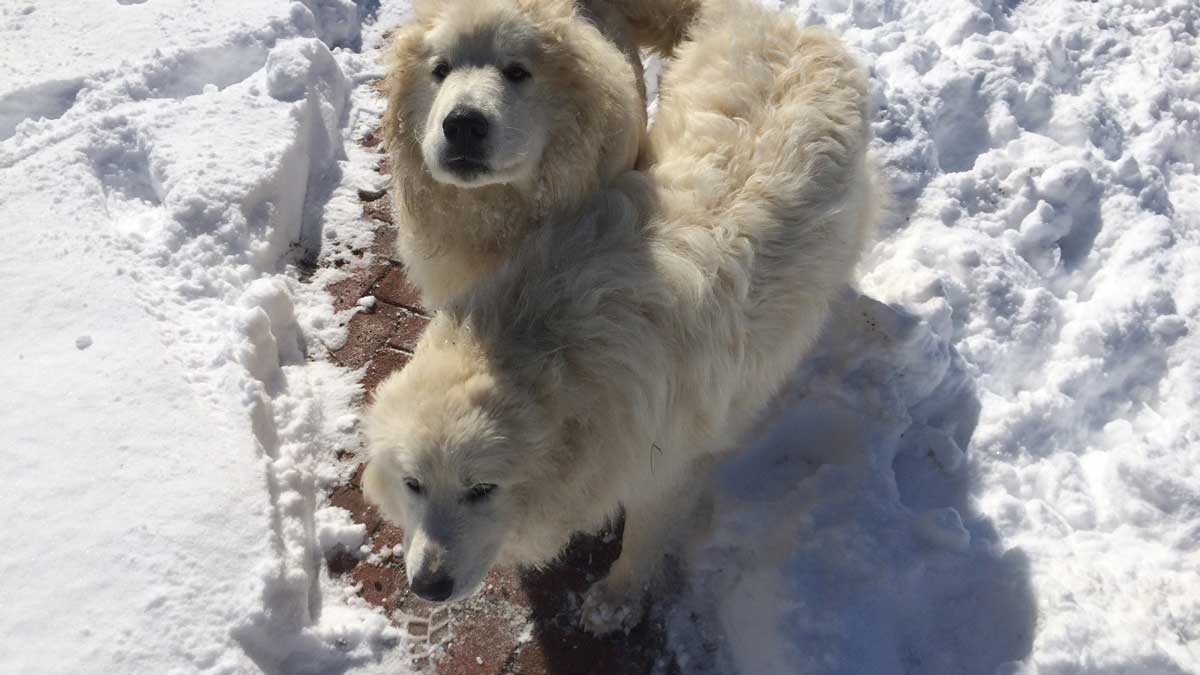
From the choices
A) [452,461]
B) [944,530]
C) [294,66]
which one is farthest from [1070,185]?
[294,66]

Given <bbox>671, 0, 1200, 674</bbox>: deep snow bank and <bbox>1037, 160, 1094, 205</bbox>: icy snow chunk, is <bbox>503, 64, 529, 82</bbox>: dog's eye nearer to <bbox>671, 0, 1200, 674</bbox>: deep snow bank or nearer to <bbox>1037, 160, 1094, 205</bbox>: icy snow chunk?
<bbox>671, 0, 1200, 674</bbox>: deep snow bank

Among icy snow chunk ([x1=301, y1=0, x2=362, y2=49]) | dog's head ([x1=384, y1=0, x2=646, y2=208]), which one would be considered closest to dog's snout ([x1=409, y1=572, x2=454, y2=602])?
dog's head ([x1=384, y1=0, x2=646, y2=208])

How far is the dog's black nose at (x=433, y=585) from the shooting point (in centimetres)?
225

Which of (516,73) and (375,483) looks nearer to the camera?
(375,483)

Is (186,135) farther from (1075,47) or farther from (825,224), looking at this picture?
(1075,47)

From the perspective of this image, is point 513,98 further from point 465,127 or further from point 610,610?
point 610,610

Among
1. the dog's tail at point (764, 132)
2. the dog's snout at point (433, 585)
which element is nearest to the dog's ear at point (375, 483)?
the dog's snout at point (433, 585)

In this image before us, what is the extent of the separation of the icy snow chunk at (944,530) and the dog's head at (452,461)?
168cm

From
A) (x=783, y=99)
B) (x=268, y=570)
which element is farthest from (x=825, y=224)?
(x=268, y=570)

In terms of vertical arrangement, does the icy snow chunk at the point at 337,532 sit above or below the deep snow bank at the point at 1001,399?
below

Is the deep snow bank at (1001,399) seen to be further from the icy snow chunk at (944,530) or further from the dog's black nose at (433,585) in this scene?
the dog's black nose at (433,585)

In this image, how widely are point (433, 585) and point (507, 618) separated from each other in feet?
2.98

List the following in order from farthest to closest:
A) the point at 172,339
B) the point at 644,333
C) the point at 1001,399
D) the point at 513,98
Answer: the point at 1001,399 < the point at 172,339 < the point at 513,98 < the point at 644,333

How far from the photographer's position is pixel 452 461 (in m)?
2.14
